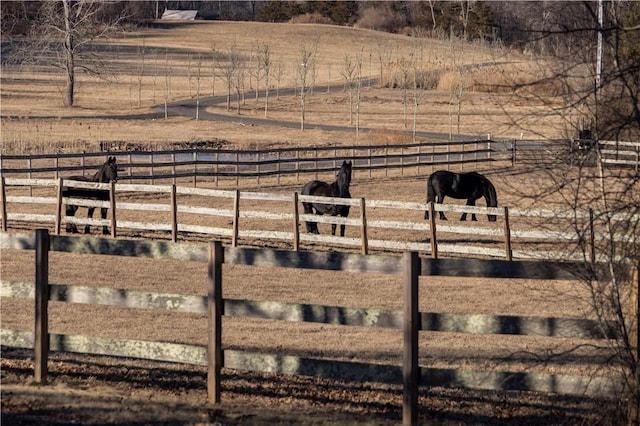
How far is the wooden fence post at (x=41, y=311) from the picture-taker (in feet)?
30.0

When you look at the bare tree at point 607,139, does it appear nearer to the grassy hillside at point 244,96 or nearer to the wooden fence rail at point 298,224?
the wooden fence rail at point 298,224

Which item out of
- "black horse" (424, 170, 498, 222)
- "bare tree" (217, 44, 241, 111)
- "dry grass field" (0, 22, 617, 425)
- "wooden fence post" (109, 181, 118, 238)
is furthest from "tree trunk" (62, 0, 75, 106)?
"wooden fence post" (109, 181, 118, 238)

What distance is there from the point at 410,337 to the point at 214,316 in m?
1.57

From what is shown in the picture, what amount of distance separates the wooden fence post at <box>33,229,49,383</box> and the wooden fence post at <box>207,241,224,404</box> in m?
1.47

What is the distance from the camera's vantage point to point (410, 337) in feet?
27.1

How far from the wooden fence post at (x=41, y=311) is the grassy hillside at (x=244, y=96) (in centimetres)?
2561

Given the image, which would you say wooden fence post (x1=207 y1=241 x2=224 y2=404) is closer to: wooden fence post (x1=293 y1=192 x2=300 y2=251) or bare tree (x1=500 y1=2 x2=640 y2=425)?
bare tree (x1=500 y1=2 x2=640 y2=425)

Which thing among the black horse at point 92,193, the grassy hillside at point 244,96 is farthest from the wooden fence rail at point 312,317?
the grassy hillside at point 244,96

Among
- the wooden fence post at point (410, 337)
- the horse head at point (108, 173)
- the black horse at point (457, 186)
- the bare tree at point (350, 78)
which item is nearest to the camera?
the wooden fence post at point (410, 337)

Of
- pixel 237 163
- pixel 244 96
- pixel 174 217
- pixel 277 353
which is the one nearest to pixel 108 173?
pixel 174 217

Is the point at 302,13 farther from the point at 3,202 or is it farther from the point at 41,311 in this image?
the point at 41,311

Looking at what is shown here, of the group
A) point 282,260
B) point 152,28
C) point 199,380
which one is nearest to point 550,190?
point 282,260

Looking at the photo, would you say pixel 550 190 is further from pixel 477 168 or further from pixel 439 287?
pixel 477 168

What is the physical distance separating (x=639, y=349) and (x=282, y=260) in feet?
9.25
